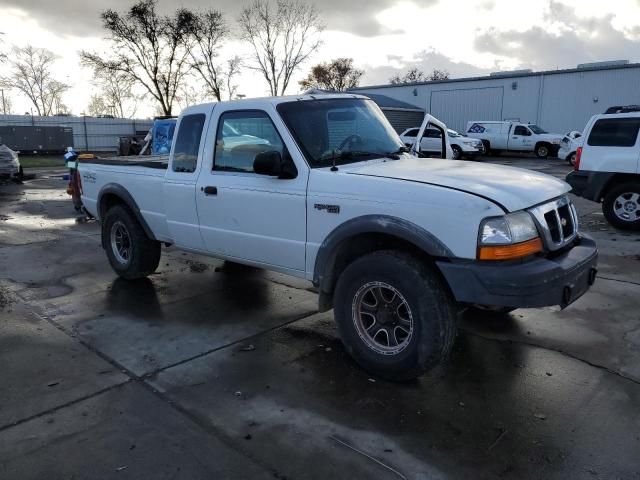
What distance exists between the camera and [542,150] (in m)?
28.7

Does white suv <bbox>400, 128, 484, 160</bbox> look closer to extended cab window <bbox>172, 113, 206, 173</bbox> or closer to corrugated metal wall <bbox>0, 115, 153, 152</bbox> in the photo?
extended cab window <bbox>172, 113, 206, 173</bbox>

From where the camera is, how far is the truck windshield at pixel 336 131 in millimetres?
4195

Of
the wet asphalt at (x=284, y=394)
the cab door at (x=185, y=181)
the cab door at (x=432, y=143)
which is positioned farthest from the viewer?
the cab door at (x=432, y=143)

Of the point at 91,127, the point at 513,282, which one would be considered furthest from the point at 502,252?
the point at 91,127

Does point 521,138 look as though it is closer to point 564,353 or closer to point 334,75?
point 564,353

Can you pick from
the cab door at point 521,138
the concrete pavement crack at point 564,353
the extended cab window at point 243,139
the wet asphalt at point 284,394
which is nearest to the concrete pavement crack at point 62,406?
the wet asphalt at point 284,394

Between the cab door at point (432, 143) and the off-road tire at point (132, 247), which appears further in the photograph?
the cab door at point (432, 143)

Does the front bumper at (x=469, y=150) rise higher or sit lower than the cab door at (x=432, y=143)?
lower

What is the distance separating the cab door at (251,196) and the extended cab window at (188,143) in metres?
0.20

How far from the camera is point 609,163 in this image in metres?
9.09

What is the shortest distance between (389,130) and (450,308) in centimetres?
207

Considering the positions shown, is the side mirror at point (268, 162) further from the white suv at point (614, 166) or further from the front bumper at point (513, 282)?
the white suv at point (614, 166)

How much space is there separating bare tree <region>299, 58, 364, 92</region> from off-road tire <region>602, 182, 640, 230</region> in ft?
201

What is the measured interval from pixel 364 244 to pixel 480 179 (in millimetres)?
961
